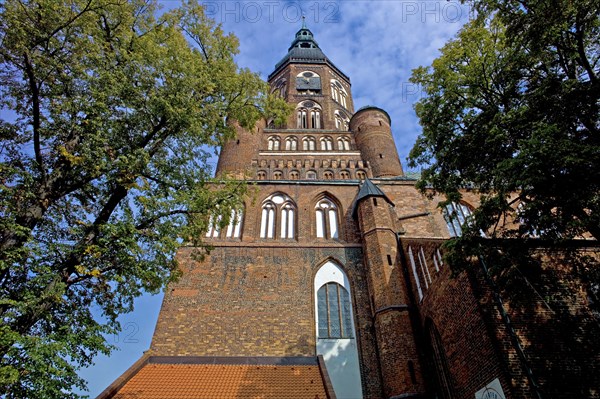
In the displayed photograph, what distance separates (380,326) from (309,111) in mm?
15317

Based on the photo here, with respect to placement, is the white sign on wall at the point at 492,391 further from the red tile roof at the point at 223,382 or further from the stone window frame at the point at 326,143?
the stone window frame at the point at 326,143

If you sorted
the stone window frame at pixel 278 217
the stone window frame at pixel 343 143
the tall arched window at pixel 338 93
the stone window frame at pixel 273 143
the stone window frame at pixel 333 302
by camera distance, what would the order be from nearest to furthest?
Answer: the stone window frame at pixel 333 302, the stone window frame at pixel 278 217, the stone window frame at pixel 273 143, the stone window frame at pixel 343 143, the tall arched window at pixel 338 93

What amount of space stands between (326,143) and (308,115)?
3790 mm

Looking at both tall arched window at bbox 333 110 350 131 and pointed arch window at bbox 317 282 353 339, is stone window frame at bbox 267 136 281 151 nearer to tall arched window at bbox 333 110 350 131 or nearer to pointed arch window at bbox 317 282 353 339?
tall arched window at bbox 333 110 350 131

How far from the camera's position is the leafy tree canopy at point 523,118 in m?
6.09

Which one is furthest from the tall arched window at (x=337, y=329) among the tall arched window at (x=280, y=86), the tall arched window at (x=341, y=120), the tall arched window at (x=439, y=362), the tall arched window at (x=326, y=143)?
the tall arched window at (x=280, y=86)

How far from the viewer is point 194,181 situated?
8.49 metres

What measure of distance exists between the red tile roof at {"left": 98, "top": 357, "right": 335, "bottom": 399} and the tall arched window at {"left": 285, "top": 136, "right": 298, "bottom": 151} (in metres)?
11.2

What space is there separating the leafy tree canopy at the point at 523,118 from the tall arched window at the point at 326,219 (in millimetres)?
5086

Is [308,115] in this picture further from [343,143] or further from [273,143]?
[273,143]

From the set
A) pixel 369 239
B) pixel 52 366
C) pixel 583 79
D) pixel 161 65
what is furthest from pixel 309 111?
pixel 52 366

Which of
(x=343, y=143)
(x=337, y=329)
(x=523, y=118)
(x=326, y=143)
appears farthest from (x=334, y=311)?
(x=343, y=143)

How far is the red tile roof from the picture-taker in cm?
835

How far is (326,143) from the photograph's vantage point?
19.3 meters
